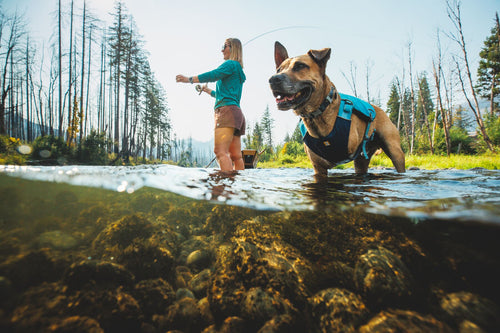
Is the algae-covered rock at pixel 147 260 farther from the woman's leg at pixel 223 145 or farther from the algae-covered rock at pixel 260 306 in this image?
the woman's leg at pixel 223 145

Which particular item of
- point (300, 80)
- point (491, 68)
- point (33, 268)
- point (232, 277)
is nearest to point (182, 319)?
point (232, 277)

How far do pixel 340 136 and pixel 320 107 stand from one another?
47cm

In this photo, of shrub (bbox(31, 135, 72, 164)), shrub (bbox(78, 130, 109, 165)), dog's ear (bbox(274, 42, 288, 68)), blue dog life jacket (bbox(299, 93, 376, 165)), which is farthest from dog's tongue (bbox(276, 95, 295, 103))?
shrub (bbox(78, 130, 109, 165))

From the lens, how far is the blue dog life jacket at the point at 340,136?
2.63 m

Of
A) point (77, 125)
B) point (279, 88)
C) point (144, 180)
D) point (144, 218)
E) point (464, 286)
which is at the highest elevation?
point (77, 125)

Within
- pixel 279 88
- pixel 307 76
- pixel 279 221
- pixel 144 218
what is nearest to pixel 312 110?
pixel 307 76

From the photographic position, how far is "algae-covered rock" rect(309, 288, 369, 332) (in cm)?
114

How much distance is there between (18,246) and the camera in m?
1.24

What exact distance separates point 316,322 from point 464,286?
95cm

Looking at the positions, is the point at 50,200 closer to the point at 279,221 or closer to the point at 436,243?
the point at 279,221

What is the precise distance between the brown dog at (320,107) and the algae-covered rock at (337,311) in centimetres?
188

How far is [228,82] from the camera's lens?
12.3 ft

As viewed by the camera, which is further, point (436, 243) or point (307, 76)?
point (307, 76)

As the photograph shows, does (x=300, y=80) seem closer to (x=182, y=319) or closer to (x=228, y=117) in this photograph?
(x=228, y=117)
